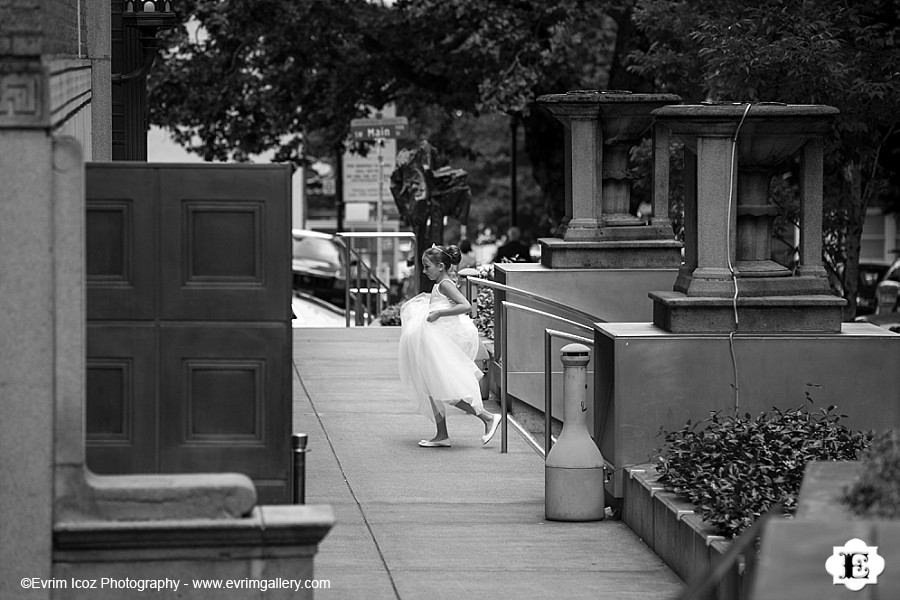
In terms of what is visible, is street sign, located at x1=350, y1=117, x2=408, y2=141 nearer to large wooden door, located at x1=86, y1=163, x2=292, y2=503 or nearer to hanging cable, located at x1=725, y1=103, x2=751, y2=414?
hanging cable, located at x1=725, y1=103, x2=751, y2=414

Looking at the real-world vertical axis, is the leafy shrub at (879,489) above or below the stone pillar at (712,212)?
below

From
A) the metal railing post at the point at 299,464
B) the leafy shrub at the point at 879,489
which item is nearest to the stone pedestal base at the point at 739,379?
the metal railing post at the point at 299,464

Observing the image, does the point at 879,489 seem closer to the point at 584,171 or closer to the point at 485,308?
the point at 584,171

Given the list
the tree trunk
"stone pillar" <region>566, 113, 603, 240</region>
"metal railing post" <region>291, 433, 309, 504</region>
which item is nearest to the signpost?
the tree trunk

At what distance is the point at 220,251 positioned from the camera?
240 inches

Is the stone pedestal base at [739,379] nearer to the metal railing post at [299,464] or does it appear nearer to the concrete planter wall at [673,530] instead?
the concrete planter wall at [673,530]

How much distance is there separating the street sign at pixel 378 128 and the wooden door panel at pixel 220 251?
20.1 metres

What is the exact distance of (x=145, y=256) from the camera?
19.9 feet

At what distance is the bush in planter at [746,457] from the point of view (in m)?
7.20

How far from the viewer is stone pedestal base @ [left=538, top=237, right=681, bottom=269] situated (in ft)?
45.2

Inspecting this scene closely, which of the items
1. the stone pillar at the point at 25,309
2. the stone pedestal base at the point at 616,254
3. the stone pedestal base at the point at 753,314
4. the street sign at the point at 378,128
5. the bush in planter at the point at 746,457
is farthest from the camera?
the street sign at the point at 378,128

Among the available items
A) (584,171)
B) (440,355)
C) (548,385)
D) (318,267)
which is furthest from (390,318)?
(548,385)

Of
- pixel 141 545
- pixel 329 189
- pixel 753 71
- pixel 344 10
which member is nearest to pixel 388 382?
pixel 753 71

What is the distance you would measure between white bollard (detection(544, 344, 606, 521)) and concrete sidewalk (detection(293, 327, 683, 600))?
0.36ft
